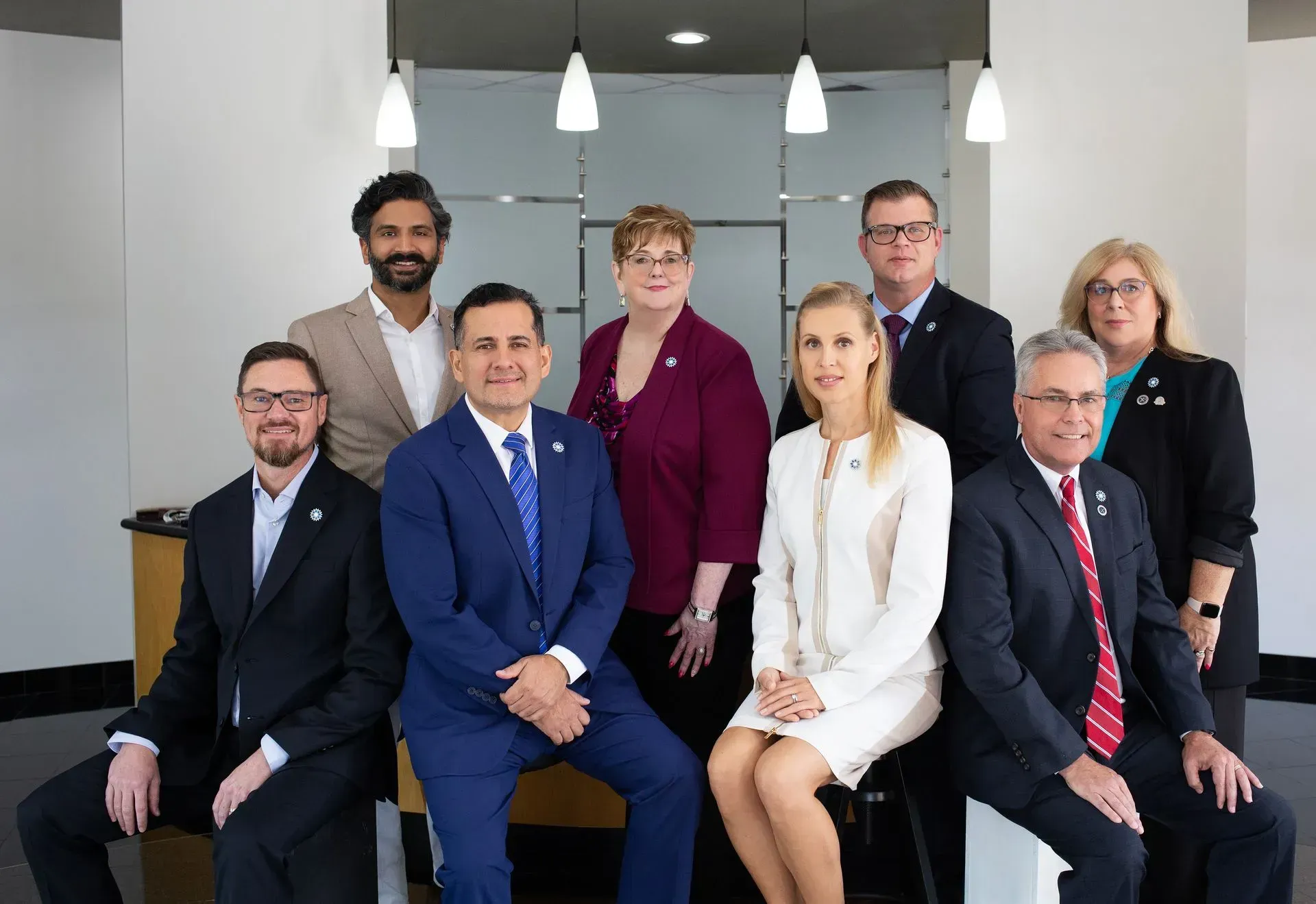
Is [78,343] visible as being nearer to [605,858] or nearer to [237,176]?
[237,176]

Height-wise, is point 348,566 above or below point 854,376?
below

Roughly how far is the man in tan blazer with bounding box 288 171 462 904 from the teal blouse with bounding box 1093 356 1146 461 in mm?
1794

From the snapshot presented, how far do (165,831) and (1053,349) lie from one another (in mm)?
3221

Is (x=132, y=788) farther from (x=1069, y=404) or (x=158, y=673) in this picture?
(x=1069, y=404)

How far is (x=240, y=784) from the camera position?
2.36 m

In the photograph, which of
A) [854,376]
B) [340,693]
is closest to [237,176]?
[340,693]

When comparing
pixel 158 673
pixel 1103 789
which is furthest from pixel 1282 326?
pixel 158 673

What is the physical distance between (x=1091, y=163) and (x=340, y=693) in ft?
11.6

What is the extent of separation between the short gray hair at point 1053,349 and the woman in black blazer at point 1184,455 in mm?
435

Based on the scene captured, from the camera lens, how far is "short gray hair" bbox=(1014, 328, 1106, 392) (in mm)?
2506

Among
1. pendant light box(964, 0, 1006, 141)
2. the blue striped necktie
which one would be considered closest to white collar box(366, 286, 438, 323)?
the blue striped necktie

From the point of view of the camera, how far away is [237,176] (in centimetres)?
412

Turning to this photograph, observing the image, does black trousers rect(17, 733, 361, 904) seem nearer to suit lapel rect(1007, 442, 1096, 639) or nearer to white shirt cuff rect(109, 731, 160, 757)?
white shirt cuff rect(109, 731, 160, 757)

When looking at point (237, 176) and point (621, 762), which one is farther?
point (237, 176)
